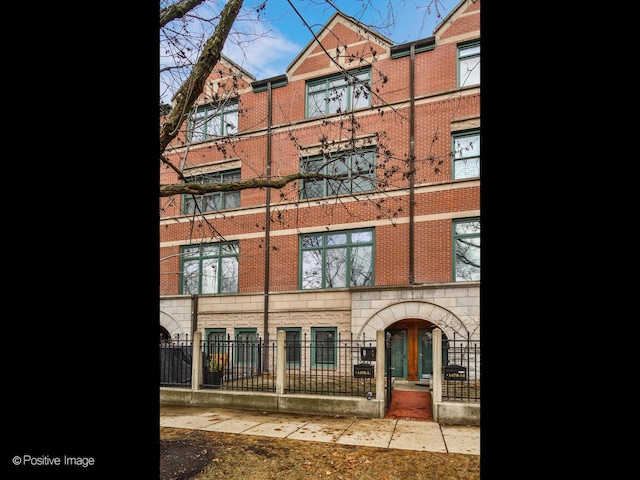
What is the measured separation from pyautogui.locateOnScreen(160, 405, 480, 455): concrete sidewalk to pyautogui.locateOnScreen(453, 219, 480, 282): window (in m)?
5.97

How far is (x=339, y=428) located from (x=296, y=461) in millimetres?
1754

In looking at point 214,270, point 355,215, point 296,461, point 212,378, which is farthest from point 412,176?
point 296,461

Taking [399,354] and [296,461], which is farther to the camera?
[399,354]

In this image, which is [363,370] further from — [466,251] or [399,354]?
[466,251]

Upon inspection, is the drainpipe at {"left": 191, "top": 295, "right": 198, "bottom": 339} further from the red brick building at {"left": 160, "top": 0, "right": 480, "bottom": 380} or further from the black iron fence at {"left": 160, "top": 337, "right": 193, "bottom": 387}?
the black iron fence at {"left": 160, "top": 337, "right": 193, "bottom": 387}

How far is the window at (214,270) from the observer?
619 inches

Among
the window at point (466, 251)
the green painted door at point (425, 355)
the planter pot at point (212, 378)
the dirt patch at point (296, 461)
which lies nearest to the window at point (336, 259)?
the green painted door at point (425, 355)

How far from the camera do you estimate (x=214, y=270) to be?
16.1 meters

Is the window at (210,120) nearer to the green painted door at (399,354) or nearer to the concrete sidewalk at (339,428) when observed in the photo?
the concrete sidewalk at (339,428)

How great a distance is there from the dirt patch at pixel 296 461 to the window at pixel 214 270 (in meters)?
9.67

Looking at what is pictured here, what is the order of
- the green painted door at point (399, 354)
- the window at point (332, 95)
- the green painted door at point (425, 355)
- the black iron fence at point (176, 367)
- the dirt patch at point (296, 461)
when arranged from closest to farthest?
the dirt patch at point (296, 461)
the black iron fence at point (176, 367)
the green painted door at point (425, 355)
the green painted door at point (399, 354)
the window at point (332, 95)

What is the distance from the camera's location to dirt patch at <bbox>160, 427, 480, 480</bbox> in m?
4.86
